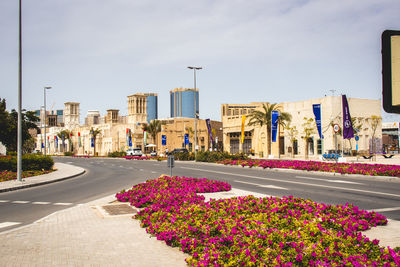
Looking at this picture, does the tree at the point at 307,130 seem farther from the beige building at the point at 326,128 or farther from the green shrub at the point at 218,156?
the green shrub at the point at 218,156

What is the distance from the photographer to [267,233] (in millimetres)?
6301

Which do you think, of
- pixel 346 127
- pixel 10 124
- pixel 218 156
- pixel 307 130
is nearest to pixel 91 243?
pixel 346 127

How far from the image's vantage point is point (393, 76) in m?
2.16

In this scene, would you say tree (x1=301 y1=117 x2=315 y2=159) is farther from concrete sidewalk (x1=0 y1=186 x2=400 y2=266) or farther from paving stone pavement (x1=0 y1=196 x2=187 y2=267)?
paving stone pavement (x1=0 y1=196 x2=187 y2=267)

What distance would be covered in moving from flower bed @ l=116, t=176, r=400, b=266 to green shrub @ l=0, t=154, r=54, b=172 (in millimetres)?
21445

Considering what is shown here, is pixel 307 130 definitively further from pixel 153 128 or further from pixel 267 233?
pixel 267 233

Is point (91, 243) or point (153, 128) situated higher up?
point (153, 128)

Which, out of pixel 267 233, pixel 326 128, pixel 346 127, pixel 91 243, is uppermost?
pixel 326 128

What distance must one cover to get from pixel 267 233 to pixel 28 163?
89.7ft

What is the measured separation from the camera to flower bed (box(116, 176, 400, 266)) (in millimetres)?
5164

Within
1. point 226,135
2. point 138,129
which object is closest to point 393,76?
point 226,135

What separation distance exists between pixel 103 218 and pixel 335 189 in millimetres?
10716

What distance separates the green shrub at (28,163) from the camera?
2773 centimetres

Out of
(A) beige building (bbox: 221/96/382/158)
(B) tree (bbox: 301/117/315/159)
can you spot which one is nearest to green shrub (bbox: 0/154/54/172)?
(B) tree (bbox: 301/117/315/159)
